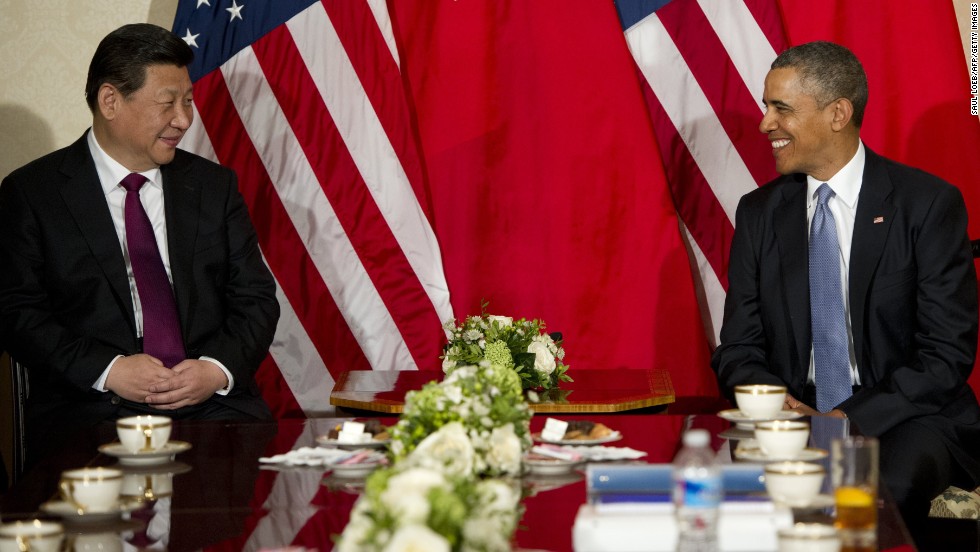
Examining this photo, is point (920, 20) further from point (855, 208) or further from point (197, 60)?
point (197, 60)

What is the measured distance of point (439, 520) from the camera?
4.96 feet

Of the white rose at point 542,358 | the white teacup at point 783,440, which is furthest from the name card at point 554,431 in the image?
the white rose at point 542,358

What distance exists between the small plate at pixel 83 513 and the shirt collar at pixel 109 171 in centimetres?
→ 233

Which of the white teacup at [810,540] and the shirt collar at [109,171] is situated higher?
the shirt collar at [109,171]

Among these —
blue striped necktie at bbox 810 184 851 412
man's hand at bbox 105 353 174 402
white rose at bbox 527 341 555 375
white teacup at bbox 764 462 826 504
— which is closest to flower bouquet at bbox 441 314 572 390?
white rose at bbox 527 341 555 375

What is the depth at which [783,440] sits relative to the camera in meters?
2.46

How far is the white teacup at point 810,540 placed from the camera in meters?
1.67

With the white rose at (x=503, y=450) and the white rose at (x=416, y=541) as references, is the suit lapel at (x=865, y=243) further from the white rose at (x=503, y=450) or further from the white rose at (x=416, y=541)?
the white rose at (x=416, y=541)

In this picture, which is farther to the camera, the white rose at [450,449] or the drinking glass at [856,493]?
the white rose at [450,449]

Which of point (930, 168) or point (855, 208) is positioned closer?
point (855, 208)

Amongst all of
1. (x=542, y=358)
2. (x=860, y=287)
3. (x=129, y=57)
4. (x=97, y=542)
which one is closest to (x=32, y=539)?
(x=97, y=542)

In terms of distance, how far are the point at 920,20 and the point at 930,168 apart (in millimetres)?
614

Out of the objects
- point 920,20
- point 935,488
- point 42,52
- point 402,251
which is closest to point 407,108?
point 402,251

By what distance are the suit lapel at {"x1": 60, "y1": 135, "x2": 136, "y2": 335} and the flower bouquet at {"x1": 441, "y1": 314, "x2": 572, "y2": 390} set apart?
1.17 m
